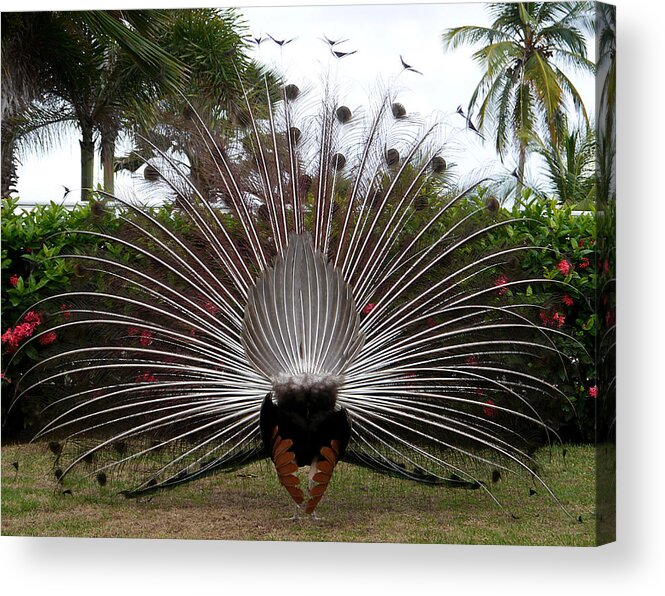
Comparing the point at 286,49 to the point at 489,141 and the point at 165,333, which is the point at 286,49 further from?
the point at 165,333

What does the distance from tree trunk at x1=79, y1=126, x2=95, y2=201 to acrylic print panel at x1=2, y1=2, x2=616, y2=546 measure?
0.7 inches

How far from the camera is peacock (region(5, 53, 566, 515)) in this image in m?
5.48

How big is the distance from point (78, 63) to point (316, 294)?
203 cm

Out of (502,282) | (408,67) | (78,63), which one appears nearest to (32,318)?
(78,63)

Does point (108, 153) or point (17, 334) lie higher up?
point (108, 153)

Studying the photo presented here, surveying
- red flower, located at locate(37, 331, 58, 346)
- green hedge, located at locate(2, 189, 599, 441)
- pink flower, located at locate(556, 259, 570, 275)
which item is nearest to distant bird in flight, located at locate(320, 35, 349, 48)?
green hedge, located at locate(2, 189, 599, 441)

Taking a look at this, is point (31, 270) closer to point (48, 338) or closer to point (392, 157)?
point (48, 338)

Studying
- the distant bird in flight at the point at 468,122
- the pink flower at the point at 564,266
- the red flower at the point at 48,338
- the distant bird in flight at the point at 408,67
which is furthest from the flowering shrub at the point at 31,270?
the pink flower at the point at 564,266

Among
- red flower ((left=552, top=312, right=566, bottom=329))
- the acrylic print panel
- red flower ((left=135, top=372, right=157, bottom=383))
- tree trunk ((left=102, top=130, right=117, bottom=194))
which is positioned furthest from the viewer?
red flower ((left=552, top=312, right=566, bottom=329))

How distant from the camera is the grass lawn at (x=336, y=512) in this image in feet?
18.6

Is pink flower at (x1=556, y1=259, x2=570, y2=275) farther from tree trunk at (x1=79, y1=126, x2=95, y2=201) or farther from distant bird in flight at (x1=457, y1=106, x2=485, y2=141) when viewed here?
tree trunk at (x1=79, y1=126, x2=95, y2=201)

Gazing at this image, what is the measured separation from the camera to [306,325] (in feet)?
18.4

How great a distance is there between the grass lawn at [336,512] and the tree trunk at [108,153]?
1672 mm

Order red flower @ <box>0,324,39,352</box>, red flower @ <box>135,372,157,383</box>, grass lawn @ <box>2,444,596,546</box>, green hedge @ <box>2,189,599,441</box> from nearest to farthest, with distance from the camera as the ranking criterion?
1. red flower @ <box>135,372,157,383</box>
2. grass lawn @ <box>2,444,596,546</box>
3. green hedge @ <box>2,189,599,441</box>
4. red flower @ <box>0,324,39,352</box>
